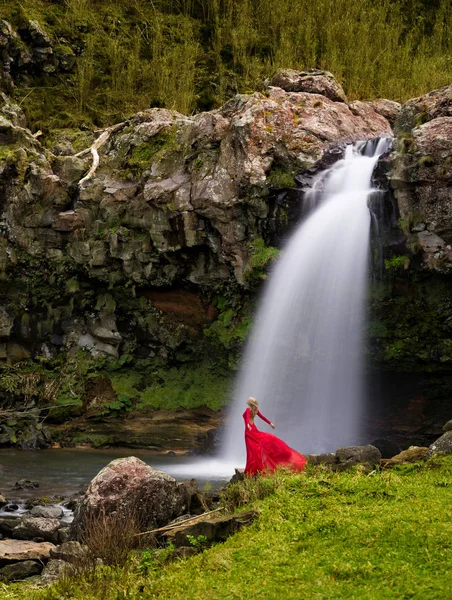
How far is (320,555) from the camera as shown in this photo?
617 centimetres

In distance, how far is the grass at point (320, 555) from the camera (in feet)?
18.0

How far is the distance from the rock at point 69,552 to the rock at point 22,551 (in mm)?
296

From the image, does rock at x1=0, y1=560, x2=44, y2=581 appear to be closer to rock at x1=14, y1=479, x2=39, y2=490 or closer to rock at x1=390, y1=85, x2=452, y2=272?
rock at x1=14, y1=479, x2=39, y2=490

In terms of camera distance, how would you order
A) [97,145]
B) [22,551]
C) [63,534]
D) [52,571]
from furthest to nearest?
[97,145] < [63,534] < [22,551] < [52,571]

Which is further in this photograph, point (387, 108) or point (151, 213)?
point (387, 108)

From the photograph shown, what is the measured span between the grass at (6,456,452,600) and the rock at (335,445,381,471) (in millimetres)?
1256

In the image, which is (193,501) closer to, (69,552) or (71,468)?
(69,552)

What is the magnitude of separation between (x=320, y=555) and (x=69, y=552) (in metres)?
3.84

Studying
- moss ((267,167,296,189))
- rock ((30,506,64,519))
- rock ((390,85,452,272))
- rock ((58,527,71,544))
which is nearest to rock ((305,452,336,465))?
rock ((58,527,71,544))

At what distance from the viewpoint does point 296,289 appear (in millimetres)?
19172

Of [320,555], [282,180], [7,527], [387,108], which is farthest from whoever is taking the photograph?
[387,108]

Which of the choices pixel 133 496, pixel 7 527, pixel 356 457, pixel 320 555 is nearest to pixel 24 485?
pixel 7 527

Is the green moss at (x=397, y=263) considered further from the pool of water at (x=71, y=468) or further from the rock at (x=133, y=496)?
the rock at (x=133, y=496)

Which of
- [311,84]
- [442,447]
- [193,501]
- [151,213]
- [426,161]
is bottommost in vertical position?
[193,501]
